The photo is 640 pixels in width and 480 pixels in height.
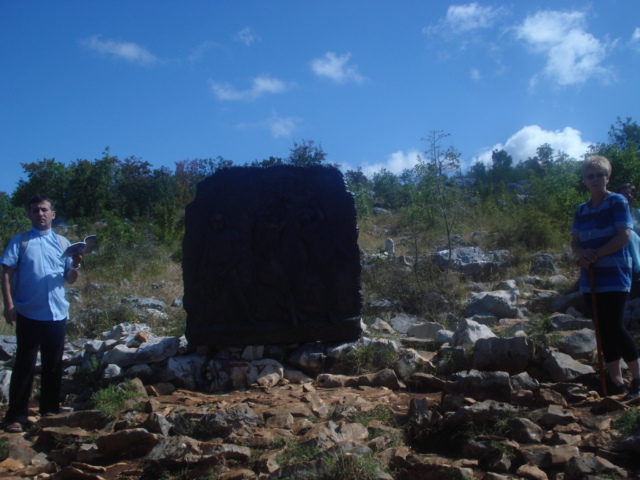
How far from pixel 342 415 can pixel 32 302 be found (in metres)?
2.39

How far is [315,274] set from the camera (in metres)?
5.49

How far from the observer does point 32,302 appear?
404 cm

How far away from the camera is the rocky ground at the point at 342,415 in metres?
2.83

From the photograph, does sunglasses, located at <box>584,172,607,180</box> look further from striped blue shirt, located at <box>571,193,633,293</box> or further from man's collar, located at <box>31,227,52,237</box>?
man's collar, located at <box>31,227,52,237</box>

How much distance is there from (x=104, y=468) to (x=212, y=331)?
2.11m

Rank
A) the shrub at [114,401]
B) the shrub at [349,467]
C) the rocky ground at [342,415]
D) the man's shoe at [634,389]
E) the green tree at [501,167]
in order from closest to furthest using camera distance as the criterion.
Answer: the shrub at [349,467]
the rocky ground at [342,415]
the man's shoe at [634,389]
the shrub at [114,401]
the green tree at [501,167]

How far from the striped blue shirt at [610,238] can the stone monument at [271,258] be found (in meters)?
2.30

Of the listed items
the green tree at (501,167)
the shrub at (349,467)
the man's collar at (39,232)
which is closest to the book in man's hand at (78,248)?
the man's collar at (39,232)

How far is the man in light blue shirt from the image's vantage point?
4043mm

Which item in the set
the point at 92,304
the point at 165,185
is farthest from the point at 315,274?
the point at 165,185

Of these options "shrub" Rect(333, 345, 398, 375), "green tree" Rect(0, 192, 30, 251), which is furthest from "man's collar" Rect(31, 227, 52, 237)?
"green tree" Rect(0, 192, 30, 251)

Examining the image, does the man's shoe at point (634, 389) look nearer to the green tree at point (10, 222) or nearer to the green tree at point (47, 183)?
the green tree at point (10, 222)

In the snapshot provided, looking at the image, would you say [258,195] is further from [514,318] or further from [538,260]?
[538,260]

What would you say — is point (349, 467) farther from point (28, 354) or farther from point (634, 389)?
point (28, 354)
